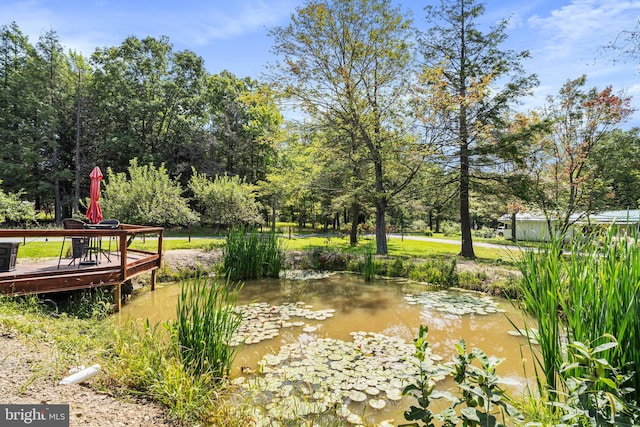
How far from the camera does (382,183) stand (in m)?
12.0

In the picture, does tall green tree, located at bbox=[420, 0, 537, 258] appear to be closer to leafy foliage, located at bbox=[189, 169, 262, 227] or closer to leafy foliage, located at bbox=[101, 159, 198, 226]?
leafy foliage, located at bbox=[189, 169, 262, 227]

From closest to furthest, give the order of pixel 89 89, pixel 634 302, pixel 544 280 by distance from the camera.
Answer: pixel 634 302 < pixel 544 280 < pixel 89 89

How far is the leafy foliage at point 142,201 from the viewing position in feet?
40.5

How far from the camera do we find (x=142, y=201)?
13.0 m

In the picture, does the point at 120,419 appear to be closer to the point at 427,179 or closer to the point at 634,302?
the point at 634,302

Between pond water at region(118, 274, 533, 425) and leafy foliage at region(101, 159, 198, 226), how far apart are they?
6379mm

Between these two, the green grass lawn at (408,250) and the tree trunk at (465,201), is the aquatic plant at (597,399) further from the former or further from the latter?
the tree trunk at (465,201)

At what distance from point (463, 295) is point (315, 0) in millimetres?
10372

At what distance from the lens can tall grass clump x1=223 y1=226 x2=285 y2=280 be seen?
8328mm

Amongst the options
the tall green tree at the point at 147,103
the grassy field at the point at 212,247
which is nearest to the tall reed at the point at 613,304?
the grassy field at the point at 212,247

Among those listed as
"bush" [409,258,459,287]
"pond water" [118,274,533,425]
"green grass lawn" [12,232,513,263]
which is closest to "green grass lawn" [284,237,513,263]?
"green grass lawn" [12,232,513,263]

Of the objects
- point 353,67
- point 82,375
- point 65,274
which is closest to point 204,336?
point 82,375

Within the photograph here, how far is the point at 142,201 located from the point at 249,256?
292 inches

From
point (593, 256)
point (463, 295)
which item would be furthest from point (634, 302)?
point (463, 295)
